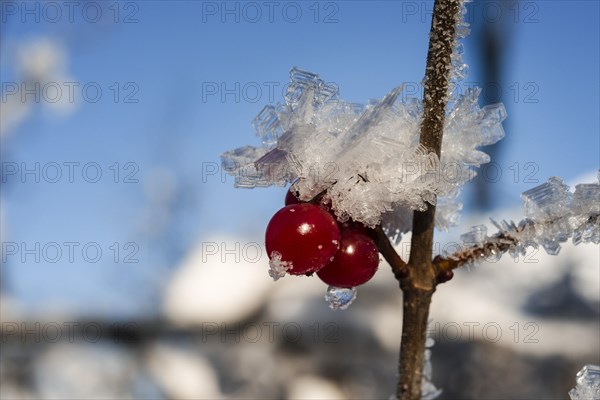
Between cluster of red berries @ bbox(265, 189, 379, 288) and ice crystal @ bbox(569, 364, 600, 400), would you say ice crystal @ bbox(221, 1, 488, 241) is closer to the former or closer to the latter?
cluster of red berries @ bbox(265, 189, 379, 288)

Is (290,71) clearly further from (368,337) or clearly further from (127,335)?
(127,335)

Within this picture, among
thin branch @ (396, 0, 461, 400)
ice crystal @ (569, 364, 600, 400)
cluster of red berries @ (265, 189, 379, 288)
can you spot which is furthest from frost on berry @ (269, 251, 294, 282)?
ice crystal @ (569, 364, 600, 400)

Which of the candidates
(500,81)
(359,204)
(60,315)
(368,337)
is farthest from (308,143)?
(60,315)

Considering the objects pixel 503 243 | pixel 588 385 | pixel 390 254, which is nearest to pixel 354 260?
pixel 390 254

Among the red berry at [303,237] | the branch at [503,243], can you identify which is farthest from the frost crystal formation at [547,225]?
the red berry at [303,237]

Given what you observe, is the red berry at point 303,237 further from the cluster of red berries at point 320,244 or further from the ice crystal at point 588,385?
the ice crystal at point 588,385
